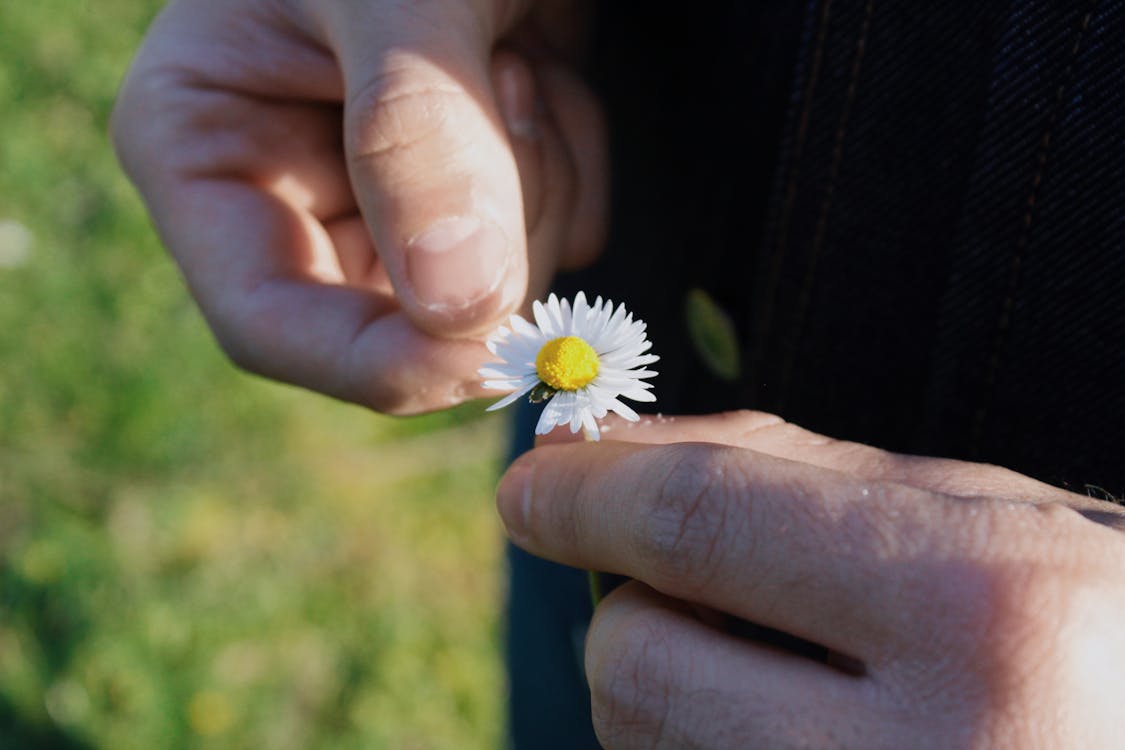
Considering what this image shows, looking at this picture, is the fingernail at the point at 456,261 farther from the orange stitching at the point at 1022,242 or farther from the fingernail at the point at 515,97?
the orange stitching at the point at 1022,242

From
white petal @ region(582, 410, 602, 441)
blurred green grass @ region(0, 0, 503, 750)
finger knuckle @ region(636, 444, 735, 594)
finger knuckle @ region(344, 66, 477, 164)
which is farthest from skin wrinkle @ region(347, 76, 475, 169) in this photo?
blurred green grass @ region(0, 0, 503, 750)

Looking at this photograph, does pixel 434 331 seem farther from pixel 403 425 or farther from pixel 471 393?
pixel 403 425

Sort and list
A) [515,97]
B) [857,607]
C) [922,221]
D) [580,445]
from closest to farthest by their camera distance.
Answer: [857,607] < [580,445] < [922,221] < [515,97]

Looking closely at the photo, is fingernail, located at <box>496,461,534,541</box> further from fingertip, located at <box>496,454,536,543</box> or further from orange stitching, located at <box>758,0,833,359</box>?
orange stitching, located at <box>758,0,833,359</box>

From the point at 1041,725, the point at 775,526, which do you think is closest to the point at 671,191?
the point at 775,526

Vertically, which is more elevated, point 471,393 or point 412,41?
point 412,41

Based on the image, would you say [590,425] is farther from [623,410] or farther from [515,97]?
[515,97]

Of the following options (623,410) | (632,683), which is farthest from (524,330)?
(632,683)
